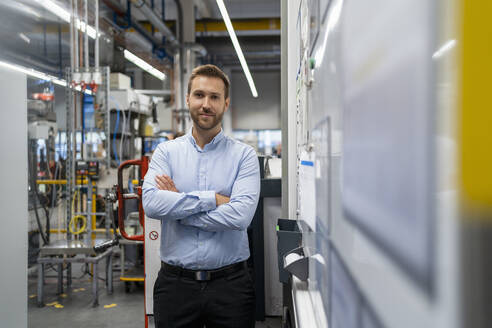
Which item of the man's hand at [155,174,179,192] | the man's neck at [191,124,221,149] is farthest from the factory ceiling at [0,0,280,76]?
the man's hand at [155,174,179,192]

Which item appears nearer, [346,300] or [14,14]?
[346,300]

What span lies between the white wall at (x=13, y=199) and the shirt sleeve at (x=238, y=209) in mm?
1191

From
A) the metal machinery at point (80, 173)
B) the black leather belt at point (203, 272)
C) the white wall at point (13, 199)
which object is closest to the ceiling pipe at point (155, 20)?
the metal machinery at point (80, 173)

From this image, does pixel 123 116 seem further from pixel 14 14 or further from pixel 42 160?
pixel 14 14

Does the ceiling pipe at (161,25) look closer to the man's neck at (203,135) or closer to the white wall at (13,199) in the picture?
the white wall at (13,199)

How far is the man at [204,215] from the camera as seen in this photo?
1609 millimetres

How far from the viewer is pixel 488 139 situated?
19 centimetres

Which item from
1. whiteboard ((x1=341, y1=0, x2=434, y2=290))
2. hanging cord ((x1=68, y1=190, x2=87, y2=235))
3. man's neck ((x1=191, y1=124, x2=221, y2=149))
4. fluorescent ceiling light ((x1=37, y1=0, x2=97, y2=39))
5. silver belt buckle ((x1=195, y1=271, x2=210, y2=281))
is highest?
fluorescent ceiling light ((x1=37, y1=0, x2=97, y2=39))

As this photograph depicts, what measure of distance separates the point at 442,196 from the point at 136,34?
7376mm

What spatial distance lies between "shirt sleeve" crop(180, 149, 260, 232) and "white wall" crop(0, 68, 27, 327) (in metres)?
1.19

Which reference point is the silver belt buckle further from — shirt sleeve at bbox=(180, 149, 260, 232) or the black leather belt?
shirt sleeve at bbox=(180, 149, 260, 232)

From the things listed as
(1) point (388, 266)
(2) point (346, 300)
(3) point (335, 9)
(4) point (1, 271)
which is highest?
(3) point (335, 9)

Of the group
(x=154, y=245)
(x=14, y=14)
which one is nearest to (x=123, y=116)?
(x=154, y=245)

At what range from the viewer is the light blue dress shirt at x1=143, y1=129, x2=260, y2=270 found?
160cm
